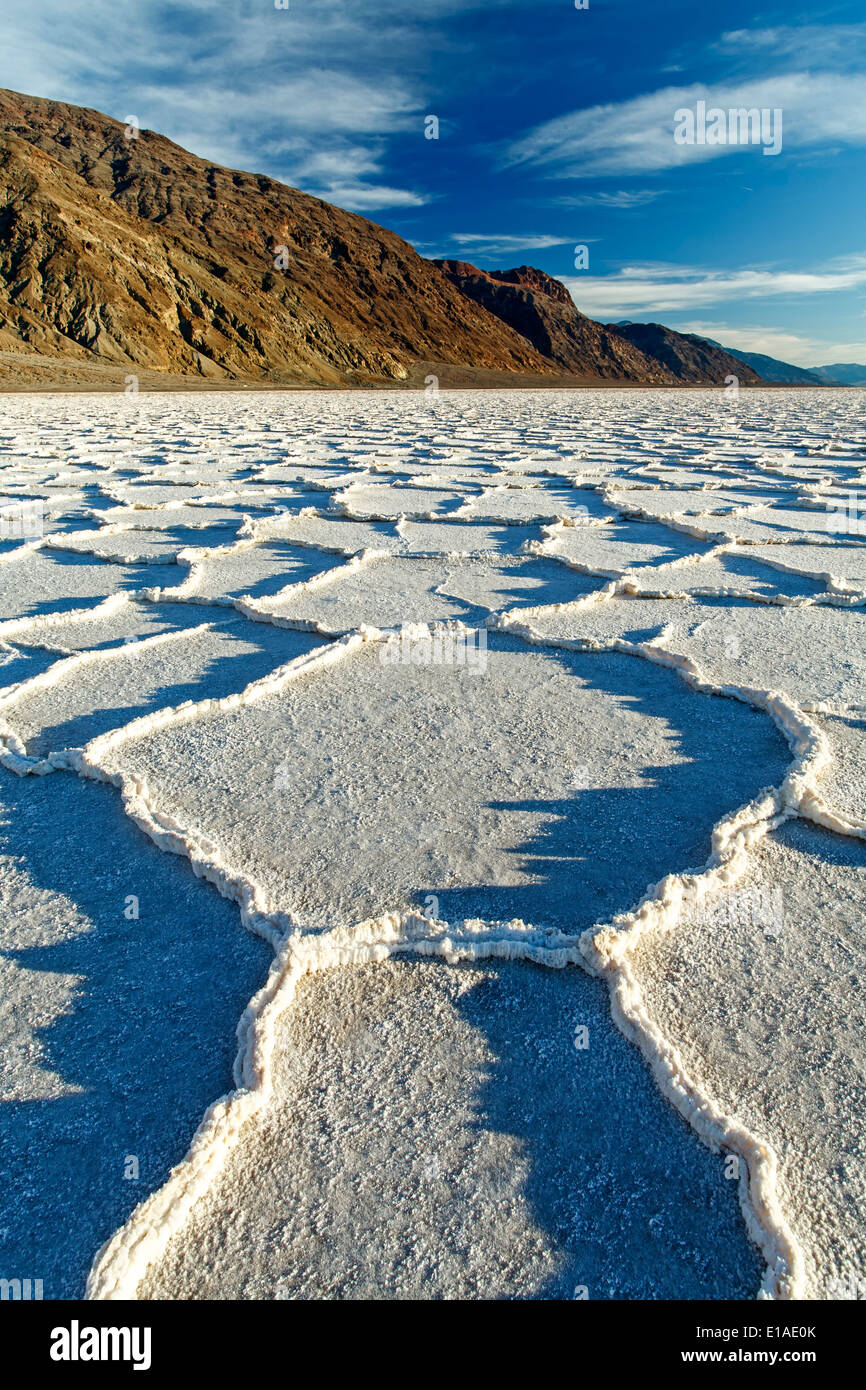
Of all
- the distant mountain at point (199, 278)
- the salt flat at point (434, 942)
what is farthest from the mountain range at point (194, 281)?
the salt flat at point (434, 942)

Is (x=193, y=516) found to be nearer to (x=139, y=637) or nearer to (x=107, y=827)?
(x=139, y=637)

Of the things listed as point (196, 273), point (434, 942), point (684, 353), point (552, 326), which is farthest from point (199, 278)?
point (684, 353)

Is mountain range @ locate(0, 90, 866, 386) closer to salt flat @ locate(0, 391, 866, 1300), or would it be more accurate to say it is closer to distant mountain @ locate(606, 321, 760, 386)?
salt flat @ locate(0, 391, 866, 1300)

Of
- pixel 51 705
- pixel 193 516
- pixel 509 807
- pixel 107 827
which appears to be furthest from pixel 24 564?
pixel 509 807

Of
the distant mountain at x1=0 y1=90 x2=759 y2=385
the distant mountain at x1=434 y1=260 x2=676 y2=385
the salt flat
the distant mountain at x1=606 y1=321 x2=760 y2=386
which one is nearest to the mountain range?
the distant mountain at x1=0 y1=90 x2=759 y2=385

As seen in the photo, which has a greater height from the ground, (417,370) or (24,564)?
(417,370)

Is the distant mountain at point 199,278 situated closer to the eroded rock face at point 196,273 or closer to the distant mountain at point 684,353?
the eroded rock face at point 196,273

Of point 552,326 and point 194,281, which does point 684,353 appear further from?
point 194,281
